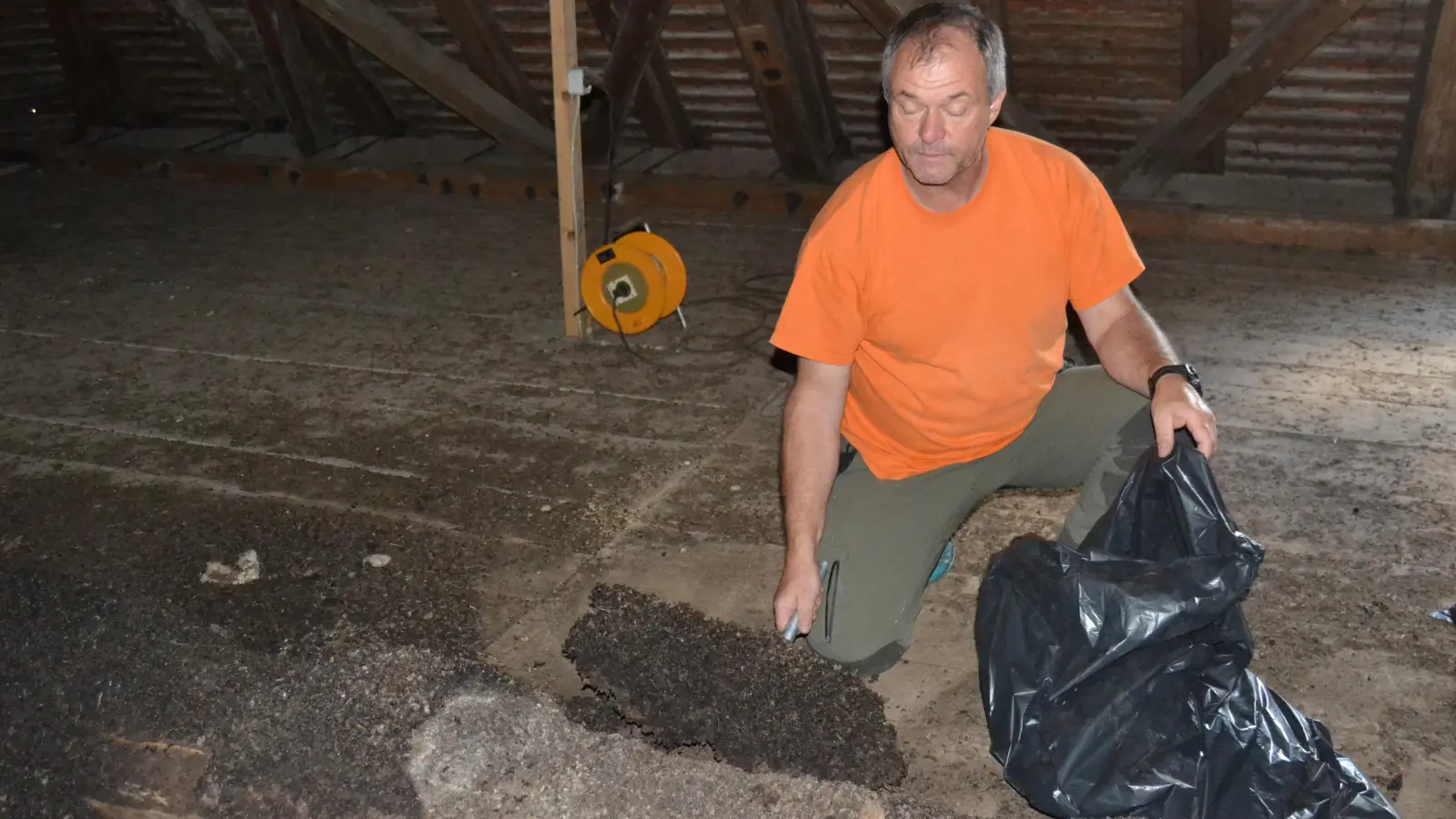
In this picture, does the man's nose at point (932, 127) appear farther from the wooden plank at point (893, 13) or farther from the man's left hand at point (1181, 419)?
the wooden plank at point (893, 13)

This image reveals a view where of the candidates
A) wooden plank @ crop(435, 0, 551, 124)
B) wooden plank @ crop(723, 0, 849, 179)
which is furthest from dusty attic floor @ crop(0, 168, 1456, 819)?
wooden plank @ crop(435, 0, 551, 124)

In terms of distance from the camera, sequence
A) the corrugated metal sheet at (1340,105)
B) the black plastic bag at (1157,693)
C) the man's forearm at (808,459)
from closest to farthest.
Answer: the black plastic bag at (1157,693), the man's forearm at (808,459), the corrugated metal sheet at (1340,105)

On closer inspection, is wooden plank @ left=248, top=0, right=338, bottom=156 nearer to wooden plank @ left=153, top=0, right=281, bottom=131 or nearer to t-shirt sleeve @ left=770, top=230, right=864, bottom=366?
wooden plank @ left=153, top=0, right=281, bottom=131

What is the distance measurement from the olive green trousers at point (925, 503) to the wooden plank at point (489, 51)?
4237 millimetres

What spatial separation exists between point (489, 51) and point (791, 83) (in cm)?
159

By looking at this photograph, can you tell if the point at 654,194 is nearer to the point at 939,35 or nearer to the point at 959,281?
the point at 959,281

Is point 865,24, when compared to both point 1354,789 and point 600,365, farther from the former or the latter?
point 1354,789

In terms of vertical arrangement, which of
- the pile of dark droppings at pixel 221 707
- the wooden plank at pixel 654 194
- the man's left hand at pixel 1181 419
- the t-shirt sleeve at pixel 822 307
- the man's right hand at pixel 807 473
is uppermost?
the t-shirt sleeve at pixel 822 307

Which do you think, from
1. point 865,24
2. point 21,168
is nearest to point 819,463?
point 865,24

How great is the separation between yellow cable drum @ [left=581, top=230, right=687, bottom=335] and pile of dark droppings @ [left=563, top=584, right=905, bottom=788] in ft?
5.85

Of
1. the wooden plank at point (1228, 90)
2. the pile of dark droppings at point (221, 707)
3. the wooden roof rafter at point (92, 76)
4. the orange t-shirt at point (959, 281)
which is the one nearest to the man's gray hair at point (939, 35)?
the orange t-shirt at point (959, 281)

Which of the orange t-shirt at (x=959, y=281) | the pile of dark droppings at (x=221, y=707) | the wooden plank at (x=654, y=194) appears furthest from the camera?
the wooden plank at (x=654, y=194)

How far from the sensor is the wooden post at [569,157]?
385 cm

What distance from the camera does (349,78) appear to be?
6859 mm
